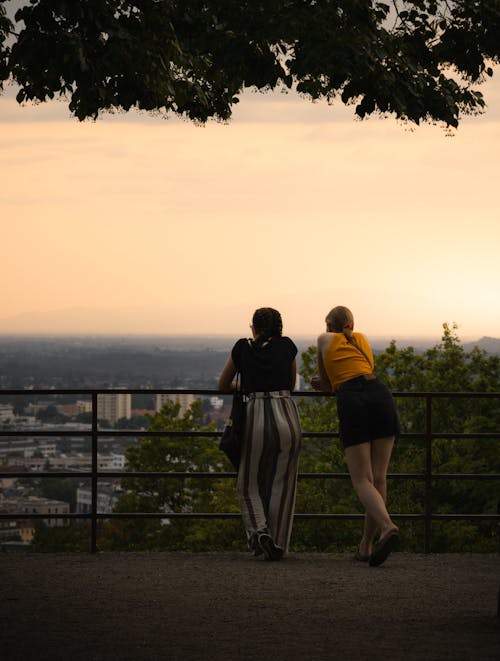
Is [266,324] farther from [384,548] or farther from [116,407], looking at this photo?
[116,407]

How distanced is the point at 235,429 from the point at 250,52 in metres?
3.39

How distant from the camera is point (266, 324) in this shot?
30.4 ft

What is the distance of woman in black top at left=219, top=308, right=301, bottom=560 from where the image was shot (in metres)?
9.21

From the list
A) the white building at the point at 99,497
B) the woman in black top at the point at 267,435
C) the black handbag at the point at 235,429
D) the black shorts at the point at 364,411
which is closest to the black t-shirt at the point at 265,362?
the woman in black top at the point at 267,435

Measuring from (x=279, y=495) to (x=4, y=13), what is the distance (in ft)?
15.2

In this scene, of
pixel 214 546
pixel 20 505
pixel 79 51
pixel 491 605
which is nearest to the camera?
pixel 491 605

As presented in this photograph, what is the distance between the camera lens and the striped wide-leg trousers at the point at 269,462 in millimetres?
9242

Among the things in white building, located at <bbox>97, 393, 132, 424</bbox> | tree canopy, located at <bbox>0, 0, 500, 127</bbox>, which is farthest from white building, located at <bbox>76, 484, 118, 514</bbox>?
tree canopy, located at <bbox>0, 0, 500, 127</bbox>

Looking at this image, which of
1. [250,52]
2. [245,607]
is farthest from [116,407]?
[245,607]

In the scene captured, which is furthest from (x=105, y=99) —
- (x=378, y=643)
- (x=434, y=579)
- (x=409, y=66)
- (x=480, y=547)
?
(x=480, y=547)

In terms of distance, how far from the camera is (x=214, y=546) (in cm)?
4566

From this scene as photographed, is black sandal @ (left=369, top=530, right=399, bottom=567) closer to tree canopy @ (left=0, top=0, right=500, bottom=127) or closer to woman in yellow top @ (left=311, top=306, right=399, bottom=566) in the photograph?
woman in yellow top @ (left=311, top=306, right=399, bottom=566)

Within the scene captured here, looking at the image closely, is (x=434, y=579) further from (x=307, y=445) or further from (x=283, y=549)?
(x=307, y=445)

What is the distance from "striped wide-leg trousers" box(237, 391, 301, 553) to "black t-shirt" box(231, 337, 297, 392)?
0.09 meters
